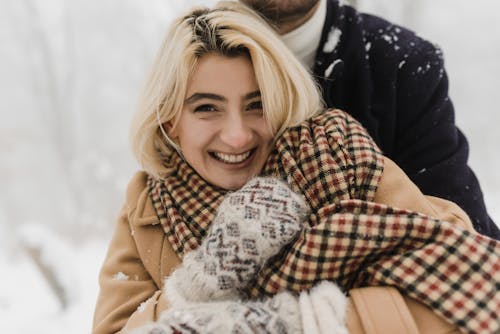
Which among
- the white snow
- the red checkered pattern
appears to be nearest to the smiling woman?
the red checkered pattern

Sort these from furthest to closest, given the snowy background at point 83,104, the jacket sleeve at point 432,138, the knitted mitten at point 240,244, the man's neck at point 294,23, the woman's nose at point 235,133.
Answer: the snowy background at point 83,104 < the man's neck at point 294,23 < the jacket sleeve at point 432,138 < the woman's nose at point 235,133 < the knitted mitten at point 240,244

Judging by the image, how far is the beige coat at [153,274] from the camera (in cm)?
99

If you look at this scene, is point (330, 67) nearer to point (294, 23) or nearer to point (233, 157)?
point (294, 23)

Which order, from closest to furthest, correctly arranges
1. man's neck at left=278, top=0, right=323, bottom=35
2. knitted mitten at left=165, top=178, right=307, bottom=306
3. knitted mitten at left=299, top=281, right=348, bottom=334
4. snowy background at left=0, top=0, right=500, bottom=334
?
knitted mitten at left=299, top=281, right=348, bottom=334 → knitted mitten at left=165, top=178, right=307, bottom=306 → man's neck at left=278, top=0, right=323, bottom=35 → snowy background at left=0, top=0, right=500, bottom=334

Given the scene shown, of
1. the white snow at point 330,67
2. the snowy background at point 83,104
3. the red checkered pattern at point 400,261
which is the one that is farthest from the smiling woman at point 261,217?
the snowy background at point 83,104

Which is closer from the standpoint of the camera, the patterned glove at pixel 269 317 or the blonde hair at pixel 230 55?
the patterned glove at pixel 269 317

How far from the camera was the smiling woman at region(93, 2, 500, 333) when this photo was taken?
3.31 ft

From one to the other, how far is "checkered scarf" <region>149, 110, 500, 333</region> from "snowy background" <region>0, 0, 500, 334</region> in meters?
6.28

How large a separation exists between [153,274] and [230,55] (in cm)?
74

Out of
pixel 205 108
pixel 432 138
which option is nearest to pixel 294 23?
pixel 205 108

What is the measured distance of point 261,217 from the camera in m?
1.14

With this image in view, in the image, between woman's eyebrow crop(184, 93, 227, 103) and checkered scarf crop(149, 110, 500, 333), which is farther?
woman's eyebrow crop(184, 93, 227, 103)

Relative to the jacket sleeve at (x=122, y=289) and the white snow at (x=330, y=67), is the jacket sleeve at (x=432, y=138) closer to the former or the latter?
the white snow at (x=330, y=67)

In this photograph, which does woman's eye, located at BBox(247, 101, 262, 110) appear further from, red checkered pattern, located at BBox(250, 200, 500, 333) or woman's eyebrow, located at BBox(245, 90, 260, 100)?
red checkered pattern, located at BBox(250, 200, 500, 333)
